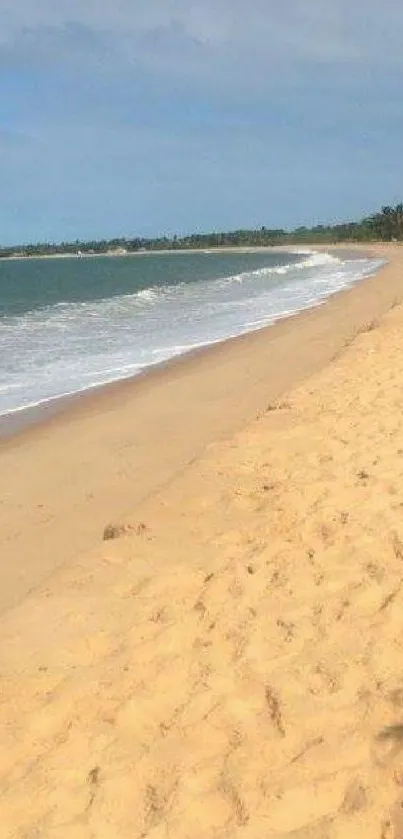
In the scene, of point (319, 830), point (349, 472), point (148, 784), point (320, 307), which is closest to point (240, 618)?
point (148, 784)

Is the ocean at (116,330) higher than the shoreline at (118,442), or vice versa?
the shoreline at (118,442)

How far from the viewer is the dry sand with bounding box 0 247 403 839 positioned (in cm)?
305

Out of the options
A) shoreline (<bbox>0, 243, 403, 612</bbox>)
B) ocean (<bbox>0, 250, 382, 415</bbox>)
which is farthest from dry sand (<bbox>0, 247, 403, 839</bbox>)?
ocean (<bbox>0, 250, 382, 415</bbox>)

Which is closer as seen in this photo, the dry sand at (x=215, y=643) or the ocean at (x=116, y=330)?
the dry sand at (x=215, y=643)

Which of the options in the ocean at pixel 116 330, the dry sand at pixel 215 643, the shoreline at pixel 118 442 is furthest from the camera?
the ocean at pixel 116 330

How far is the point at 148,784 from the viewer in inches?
125

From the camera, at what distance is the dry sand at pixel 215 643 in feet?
10.0

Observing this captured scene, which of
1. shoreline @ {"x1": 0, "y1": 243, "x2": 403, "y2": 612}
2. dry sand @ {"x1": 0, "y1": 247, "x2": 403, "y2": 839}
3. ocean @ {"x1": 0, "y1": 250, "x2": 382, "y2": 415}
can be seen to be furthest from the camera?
ocean @ {"x1": 0, "y1": 250, "x2": 382, "y2": 415}

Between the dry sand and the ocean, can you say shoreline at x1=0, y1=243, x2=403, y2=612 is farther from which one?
the ocean

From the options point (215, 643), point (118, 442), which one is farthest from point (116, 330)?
point (215, 643)

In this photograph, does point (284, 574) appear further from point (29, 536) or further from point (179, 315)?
point (179, 315)

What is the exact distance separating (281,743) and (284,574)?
1.49 metres

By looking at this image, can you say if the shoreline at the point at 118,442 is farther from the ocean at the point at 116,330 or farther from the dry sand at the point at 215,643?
the ocean at the point at 116,330

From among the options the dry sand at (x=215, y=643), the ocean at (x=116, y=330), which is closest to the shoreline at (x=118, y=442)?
the dry sand at (x=215, y=643)
